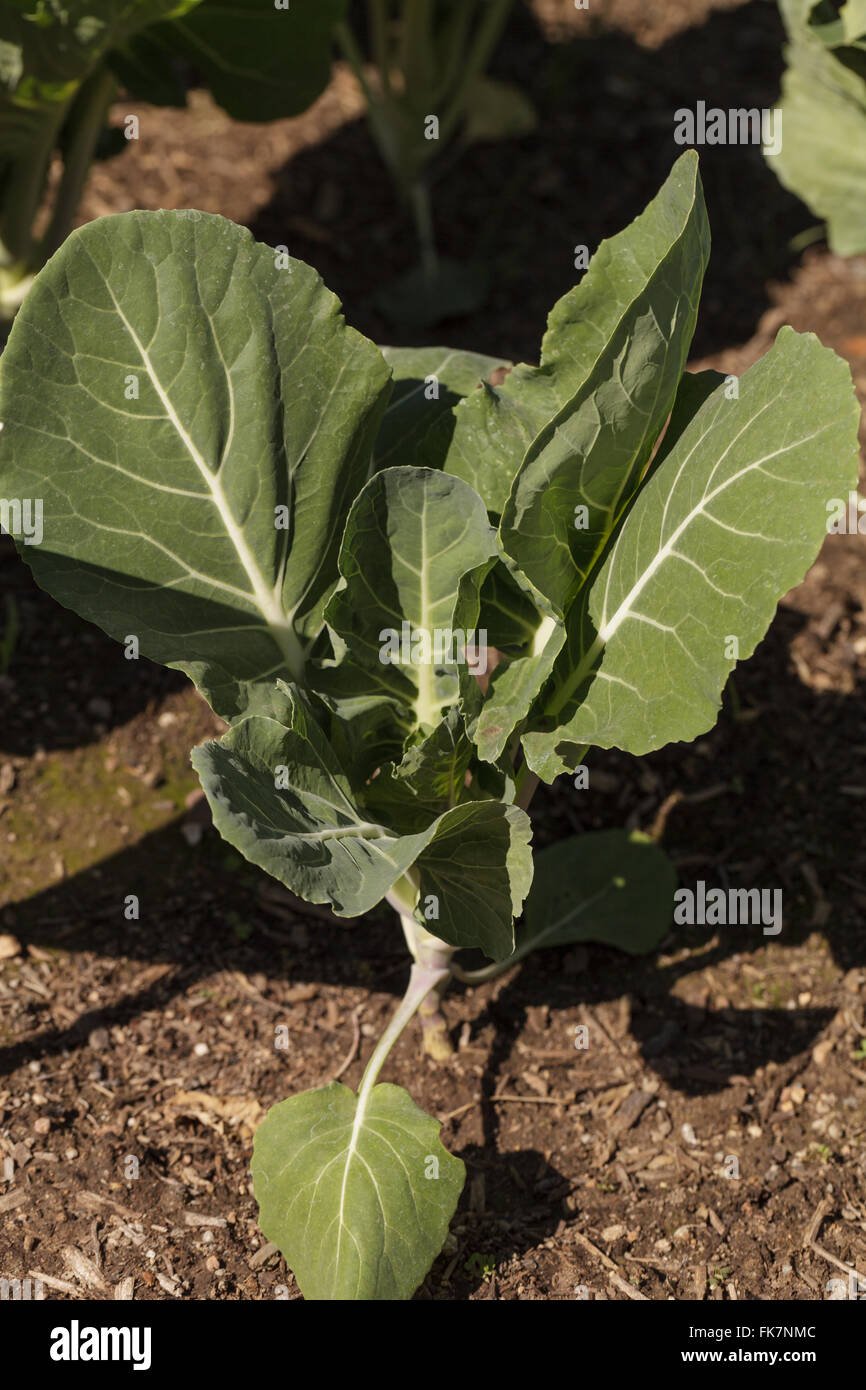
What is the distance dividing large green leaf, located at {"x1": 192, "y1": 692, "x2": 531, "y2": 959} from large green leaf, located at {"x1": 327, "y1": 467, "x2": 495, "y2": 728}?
0.57ft

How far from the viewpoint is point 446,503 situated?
75.9 inches

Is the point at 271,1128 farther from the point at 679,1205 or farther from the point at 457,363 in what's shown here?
the point at 457,363

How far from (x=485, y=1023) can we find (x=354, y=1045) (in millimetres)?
259

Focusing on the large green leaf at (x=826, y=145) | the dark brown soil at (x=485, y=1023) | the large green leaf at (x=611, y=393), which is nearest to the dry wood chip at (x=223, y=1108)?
the dark brown soil at (x=485, y=1023)

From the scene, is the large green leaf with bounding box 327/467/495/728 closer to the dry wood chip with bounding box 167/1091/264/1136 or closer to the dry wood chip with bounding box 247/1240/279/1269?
the dry wood chip with bounding box 167/1091/264/1136

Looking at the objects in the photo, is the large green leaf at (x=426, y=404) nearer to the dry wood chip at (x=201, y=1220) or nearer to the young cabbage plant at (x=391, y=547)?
the young cabbage plant at (x=391, y=547)

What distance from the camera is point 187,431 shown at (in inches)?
77.7

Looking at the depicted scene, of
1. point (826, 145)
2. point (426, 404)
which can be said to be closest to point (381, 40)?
point (826, 145)

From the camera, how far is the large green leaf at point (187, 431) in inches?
74.0

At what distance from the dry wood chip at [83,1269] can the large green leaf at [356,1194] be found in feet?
1.00

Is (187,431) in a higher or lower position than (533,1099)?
higher

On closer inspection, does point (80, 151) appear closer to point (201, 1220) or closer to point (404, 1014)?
point (404, 1014)

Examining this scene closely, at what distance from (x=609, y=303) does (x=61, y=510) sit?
0.92m

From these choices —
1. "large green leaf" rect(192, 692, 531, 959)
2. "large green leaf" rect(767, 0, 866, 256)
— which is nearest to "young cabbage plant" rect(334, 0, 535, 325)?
"large green leaf" rect(767, 0, 866, 256)
